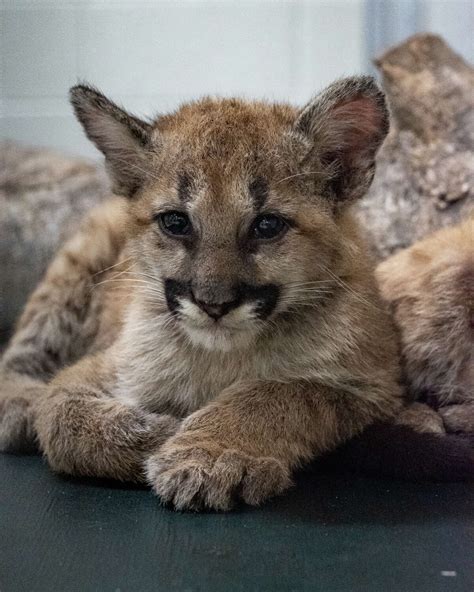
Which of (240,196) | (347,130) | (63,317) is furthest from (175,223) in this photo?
(63,317)

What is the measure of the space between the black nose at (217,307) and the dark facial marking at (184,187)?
11.6 inches

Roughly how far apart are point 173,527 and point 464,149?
7.16ft

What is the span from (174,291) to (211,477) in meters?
0.49

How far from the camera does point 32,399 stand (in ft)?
9.00

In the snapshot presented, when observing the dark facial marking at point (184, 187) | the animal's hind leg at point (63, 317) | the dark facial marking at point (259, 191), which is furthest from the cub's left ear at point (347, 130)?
the animal's hind leg at point (63, 317)

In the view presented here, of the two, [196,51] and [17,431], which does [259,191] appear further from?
[196,51]

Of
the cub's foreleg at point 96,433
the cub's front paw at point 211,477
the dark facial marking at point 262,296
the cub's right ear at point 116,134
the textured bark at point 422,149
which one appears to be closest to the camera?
the cub's front paw at point 211,477

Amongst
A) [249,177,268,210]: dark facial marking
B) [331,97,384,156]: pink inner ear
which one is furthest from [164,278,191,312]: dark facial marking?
[331,97,384,156]: pink inner ear

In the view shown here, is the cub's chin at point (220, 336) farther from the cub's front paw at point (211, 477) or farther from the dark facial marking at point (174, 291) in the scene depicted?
the cub's front paw at point (211, 477)

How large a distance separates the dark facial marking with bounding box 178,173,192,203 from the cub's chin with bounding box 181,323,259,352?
32 cm

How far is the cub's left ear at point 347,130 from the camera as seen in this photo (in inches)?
87.7

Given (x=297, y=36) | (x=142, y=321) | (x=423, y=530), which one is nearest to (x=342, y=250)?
(x=142, y=321)

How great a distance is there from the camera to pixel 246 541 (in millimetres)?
1821

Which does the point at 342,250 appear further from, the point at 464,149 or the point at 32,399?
the point at 464,149
